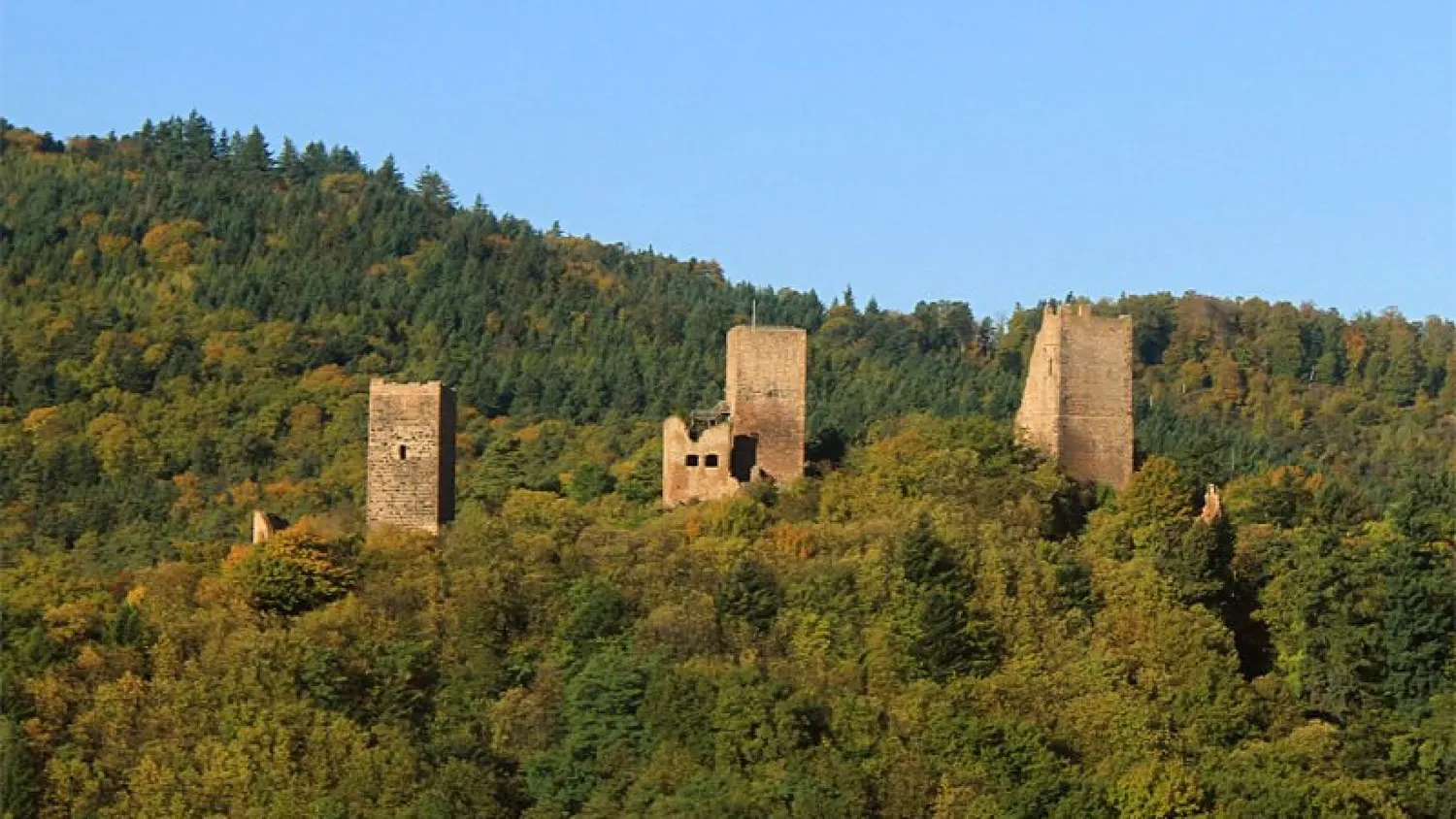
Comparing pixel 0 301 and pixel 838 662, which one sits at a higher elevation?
pixel 0 301

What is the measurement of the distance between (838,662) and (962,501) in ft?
13.8

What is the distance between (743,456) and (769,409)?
746 mm

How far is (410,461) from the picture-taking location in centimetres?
4603

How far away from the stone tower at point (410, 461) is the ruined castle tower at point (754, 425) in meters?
3.31

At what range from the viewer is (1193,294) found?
9381cm

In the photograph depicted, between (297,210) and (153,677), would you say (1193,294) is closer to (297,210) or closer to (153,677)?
(297,210)

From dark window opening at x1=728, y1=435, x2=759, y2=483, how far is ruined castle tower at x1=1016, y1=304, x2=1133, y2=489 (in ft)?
12.9

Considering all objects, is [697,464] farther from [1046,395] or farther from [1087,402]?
[1087,402]

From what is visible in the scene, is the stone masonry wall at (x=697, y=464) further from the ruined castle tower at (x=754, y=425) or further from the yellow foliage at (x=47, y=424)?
the yellow foliage at (x=47, y=424)

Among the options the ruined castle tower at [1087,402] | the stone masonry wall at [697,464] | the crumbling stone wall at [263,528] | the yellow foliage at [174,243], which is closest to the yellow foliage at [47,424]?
the yellow foliage at [174,243]

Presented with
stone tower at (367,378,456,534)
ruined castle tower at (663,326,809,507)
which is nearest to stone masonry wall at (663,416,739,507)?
ruined castle tower at (663,326,809,507)

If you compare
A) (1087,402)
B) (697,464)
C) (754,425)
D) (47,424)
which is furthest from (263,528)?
(47,424)

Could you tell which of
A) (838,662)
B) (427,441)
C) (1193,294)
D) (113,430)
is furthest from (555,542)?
(1193,294)

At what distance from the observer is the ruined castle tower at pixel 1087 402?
46500 millimetres
